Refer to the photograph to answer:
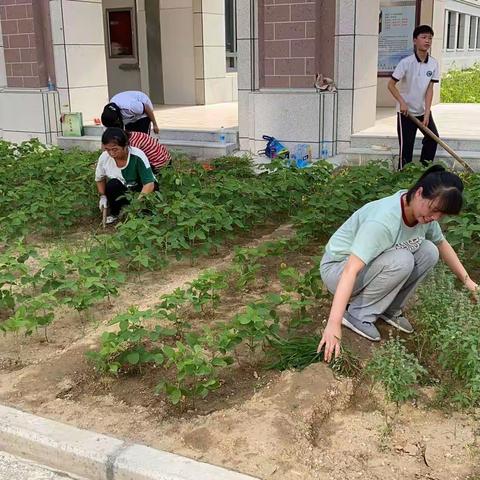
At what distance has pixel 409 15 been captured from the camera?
11.1 metres

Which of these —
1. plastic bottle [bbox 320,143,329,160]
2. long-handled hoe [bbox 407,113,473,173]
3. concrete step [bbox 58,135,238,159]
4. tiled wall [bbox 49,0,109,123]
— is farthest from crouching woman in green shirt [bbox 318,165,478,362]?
tiled wall [bbox 49,0,109,123]

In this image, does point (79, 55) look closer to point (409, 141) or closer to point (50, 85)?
point (50, 85)

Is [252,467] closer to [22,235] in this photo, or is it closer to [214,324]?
[214,324]

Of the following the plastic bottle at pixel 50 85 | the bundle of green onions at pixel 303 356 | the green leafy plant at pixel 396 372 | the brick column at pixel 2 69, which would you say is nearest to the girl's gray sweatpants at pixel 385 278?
the bundle of green onions at pixel 303 356

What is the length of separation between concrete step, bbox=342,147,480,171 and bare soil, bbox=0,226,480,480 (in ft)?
14.7

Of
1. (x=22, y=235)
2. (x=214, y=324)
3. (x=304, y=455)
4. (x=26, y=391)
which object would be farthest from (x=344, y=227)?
(x=22, y=235)

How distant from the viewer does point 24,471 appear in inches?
117

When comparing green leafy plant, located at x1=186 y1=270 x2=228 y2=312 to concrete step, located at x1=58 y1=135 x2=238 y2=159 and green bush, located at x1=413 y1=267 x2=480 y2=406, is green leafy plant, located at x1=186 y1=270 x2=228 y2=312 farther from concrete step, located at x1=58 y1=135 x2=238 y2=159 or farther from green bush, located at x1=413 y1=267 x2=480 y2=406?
concrete step, located at x1=58 y1=135 x2=238 y2=159

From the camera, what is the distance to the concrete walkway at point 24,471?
292 centimetres

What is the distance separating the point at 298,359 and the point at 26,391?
143 centimetres

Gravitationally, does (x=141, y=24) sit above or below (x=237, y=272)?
above

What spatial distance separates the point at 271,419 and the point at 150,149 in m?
4.22

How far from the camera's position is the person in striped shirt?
6.58 metres

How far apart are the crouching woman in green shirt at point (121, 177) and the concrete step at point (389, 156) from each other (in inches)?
122
